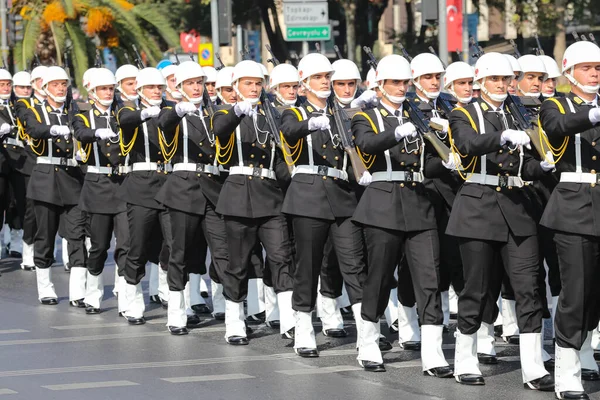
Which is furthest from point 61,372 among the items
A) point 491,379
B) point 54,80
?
point 54,80

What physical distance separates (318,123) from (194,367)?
188cm

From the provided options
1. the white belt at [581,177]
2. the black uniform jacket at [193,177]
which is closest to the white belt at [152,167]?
the black uniform jacket at [193,177]

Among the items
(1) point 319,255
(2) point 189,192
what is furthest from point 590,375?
(2) point 189,192

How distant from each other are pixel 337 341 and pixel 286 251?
0.80 meters

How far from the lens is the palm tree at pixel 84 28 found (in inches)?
1114

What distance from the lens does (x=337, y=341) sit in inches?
461

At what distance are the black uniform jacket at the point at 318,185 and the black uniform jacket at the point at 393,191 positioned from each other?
630mm

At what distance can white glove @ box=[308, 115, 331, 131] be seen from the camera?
413 inches

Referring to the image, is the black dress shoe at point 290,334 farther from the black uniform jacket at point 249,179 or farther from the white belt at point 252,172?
the white belt at point 252,172

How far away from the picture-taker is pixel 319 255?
11164 mm

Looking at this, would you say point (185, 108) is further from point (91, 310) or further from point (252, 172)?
point (91, 310)

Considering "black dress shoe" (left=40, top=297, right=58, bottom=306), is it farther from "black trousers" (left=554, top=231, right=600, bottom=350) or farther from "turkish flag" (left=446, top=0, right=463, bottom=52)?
"turkish flag" (left=446, top=0, right=463, bottom=52)

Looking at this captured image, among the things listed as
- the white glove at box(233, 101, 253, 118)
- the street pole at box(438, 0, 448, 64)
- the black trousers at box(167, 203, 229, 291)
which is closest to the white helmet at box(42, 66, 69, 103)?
the black trousers at box(167, 203, 229, 291)

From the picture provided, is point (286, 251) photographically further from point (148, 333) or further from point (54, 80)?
point (54, 80)
